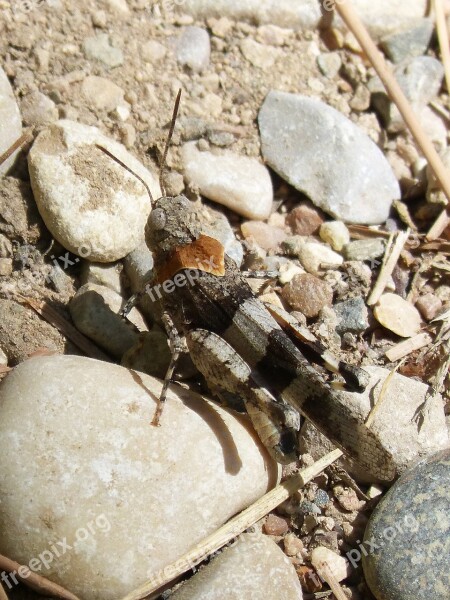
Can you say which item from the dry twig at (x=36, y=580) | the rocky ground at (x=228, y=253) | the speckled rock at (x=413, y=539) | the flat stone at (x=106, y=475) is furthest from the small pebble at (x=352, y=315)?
the dry twig at (x=36, y=580)

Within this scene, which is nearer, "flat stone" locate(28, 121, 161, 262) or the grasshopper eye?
the grasshopper eye

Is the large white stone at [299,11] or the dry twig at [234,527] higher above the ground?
the large white stone at [299,11]

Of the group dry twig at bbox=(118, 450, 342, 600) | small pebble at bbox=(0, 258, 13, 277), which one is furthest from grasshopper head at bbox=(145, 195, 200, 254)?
dry twig at bbox=(118, 450, 342, 600)

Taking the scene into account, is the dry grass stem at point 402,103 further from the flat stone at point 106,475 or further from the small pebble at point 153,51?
the flat stone at point 106,475

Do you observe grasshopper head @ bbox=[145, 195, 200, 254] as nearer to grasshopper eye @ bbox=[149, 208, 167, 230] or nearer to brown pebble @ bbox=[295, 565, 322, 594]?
grasshopper eye @ bbox=[149, 208, 167, 230]

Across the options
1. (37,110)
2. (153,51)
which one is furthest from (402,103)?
(37,110)

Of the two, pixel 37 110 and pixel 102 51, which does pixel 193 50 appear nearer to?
pixel 102 51
